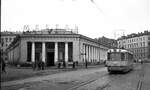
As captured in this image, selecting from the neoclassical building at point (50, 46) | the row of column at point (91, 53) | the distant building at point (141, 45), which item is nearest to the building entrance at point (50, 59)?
the neoclassical building at point (50, 46)

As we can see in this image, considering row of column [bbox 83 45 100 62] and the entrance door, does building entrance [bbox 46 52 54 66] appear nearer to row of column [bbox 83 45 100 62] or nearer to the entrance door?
the entrance door

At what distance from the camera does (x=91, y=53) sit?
66812mm

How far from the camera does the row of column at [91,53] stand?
61.1m

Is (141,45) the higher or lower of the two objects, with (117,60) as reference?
higher

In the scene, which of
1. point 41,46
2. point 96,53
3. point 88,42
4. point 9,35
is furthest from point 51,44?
point 9,35

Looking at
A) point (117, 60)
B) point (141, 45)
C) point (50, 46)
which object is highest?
point (141, 45)

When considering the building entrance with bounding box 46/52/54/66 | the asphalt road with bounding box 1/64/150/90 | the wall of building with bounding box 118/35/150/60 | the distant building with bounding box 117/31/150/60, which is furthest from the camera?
the wall of building with bounding box 118/35/150/60

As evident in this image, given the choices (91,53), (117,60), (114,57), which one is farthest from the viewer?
(91,53)

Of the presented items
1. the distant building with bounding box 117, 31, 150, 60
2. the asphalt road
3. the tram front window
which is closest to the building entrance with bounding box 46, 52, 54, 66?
the tram front window

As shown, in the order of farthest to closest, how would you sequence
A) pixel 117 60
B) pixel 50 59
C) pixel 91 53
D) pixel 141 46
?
pixel 141 46 → pixel 91 53 → pixel 50 59 → pixel 117 60

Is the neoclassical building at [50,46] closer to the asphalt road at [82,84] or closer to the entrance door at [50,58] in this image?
the entrance door at [50,58]

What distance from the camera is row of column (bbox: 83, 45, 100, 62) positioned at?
61.1m

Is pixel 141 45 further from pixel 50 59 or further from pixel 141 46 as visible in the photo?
pixel 50 59

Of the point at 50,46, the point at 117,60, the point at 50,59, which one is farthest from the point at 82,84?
the point at 50,59
